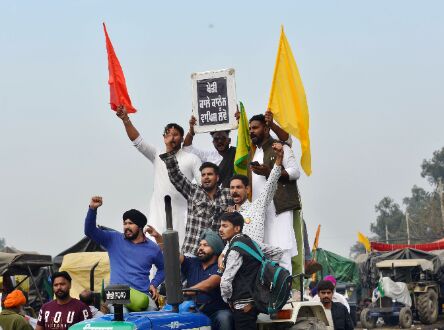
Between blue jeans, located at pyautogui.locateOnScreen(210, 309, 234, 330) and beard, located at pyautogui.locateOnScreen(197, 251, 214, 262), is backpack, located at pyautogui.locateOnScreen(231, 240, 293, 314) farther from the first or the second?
beard, located at pyautogui.locateOnScreen(197, 251, 214, 262)

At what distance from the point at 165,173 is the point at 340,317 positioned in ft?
10.3

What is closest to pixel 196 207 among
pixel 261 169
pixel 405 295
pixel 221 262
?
pixel 261 169

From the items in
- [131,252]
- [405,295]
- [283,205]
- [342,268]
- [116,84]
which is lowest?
[405,295]

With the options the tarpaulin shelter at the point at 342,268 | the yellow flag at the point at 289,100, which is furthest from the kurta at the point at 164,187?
the tarpaulin shelter at the point at 342,268

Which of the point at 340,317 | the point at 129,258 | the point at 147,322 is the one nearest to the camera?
the point at 147,322

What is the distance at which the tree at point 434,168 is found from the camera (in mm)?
116938

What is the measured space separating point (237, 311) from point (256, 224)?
1477 mm

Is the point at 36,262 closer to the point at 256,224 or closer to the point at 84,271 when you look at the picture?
the point at 84,271

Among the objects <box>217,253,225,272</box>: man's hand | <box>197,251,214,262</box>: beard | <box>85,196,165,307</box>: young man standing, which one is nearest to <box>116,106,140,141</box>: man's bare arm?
<box>85,196,165,307</box>: young man standing

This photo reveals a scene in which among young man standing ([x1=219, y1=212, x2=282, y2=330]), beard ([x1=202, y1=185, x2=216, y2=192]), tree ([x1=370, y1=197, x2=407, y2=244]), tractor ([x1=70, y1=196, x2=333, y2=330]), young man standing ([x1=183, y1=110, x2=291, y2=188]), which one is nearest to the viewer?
tractor ([x1=70, y1=196, x2=333, y2=330])

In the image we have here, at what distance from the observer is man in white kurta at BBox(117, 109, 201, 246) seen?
34.1 feet

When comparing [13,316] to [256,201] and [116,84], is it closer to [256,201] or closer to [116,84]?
[116,84]

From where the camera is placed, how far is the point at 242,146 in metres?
10.4

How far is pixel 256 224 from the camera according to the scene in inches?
379
